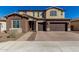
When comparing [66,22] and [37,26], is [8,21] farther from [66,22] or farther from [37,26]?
[66,22]

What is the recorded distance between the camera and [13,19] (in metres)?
31.6

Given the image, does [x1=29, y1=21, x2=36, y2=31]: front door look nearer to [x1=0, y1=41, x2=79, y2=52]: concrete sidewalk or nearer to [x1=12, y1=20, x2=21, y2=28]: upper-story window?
[x1=12, y1=20, x2=21, y2=28]: upper-story window

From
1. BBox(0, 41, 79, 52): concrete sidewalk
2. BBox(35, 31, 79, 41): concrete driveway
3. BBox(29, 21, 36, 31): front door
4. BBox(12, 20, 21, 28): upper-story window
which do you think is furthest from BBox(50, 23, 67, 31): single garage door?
BBox(0, 41, 79, 52): concrete sidewalk

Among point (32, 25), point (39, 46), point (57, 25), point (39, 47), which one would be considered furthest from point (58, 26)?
point (39, 47)

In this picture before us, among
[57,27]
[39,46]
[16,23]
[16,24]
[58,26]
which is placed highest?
[16,23]

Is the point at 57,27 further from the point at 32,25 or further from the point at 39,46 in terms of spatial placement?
the point at 39,46

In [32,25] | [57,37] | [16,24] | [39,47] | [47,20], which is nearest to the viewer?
[39,47]

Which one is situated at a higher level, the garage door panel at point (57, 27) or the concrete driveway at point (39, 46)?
the concrete driveway at point (39, 46)

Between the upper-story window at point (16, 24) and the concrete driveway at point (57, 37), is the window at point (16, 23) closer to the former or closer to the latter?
the upper-story window at point (16, 24)

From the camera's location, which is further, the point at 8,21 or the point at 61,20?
the point at 61,20

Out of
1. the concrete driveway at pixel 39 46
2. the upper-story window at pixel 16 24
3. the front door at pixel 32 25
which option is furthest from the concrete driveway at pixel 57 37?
the front door at pixel 32 25

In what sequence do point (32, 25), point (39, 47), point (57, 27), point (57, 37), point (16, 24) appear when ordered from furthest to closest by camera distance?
point (32, 25)
point (57, 27)
point (16, 24)
point (57, 37)
point (39, 47)
